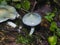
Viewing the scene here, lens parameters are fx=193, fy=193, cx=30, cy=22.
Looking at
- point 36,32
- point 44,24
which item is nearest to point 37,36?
point 36,32

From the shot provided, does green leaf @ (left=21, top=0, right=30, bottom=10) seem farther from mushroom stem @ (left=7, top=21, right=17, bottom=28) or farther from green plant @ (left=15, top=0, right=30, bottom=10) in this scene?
mushroom stem @ (left=7, top=21, right=17, bottom=28)

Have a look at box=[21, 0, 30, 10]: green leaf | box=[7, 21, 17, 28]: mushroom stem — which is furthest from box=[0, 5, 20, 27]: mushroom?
box=[21, 0, 30, 10]: green leaf

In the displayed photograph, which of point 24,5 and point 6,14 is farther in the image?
point 24,5

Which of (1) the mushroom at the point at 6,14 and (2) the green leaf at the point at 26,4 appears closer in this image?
(1) the mushroom at the point at 6,14

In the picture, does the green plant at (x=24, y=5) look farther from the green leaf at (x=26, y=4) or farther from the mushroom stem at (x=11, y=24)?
the mushroom stem at (x=11, y=24)

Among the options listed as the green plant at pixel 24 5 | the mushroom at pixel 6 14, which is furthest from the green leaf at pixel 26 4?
the mushroom at pixel 6 14

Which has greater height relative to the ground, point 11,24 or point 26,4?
point 26,4

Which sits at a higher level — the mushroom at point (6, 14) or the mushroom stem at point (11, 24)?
the mushroom at point (6, 14)

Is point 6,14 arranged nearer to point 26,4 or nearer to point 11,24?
point 11,24

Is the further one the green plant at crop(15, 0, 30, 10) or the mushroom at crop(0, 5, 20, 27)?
the green plant at crop(15, 0, 30, 10)

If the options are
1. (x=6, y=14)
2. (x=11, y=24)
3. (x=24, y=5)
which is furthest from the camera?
(x=24, y=5)

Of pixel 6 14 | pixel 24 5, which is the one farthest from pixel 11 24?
pixel 24 5
